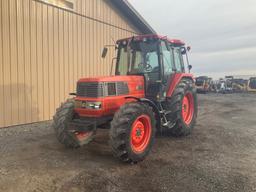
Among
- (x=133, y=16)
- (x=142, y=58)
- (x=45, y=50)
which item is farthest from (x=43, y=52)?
(x=133, y=16)

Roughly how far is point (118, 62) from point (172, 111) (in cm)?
187

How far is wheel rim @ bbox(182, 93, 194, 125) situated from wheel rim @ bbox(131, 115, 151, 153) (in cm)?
235

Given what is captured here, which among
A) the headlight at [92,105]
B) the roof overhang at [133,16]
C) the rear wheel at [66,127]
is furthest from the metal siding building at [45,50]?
the headlight at [92,105]

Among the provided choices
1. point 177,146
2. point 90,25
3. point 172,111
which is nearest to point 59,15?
point 90,25

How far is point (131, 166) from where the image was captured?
512cm

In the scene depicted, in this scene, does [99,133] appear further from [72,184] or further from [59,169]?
[72,184]

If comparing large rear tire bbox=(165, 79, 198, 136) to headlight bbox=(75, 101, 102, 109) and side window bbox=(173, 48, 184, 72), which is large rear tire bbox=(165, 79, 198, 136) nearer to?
side window bbox=(173, 48, 184, 72)

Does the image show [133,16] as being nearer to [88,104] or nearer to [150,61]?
[150,61]

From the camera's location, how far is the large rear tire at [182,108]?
6.88 metres

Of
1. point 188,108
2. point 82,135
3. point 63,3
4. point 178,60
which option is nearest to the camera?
point 82,135

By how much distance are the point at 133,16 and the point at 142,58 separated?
298 inches

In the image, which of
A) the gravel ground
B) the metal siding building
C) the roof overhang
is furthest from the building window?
the gravel ground

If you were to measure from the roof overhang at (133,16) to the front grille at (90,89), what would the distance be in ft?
25.5

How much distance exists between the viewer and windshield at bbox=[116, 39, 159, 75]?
22.0 ft
